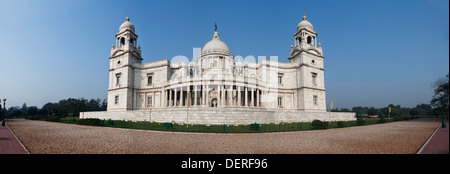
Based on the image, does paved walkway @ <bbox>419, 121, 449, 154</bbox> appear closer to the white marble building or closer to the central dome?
the white marble building

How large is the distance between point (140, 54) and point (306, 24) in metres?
37.0

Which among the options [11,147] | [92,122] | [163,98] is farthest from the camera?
[163,98]

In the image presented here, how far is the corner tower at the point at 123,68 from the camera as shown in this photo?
121 ft

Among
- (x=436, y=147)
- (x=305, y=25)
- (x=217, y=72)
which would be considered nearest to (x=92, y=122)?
(x=217, y=72)

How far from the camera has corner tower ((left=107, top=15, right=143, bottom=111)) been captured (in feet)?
121

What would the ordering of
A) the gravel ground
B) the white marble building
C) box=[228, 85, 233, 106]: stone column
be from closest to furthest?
the gravel ground < box=[228, 85, 233, 106]: stone column < the white marble building

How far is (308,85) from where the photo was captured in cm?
3594

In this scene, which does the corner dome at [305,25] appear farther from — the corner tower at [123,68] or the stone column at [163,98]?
the corner tower at [123,68]

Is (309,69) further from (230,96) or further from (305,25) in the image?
(230,96)

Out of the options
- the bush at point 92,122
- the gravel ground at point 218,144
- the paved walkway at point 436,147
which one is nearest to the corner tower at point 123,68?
the bush at point 92,122

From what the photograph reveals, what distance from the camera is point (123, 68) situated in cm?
3750

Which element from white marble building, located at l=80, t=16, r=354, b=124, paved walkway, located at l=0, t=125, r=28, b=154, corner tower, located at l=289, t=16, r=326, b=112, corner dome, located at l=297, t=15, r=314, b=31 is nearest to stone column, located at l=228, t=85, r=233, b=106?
white marble building, located at l=80, t=16, r=354, b=124
